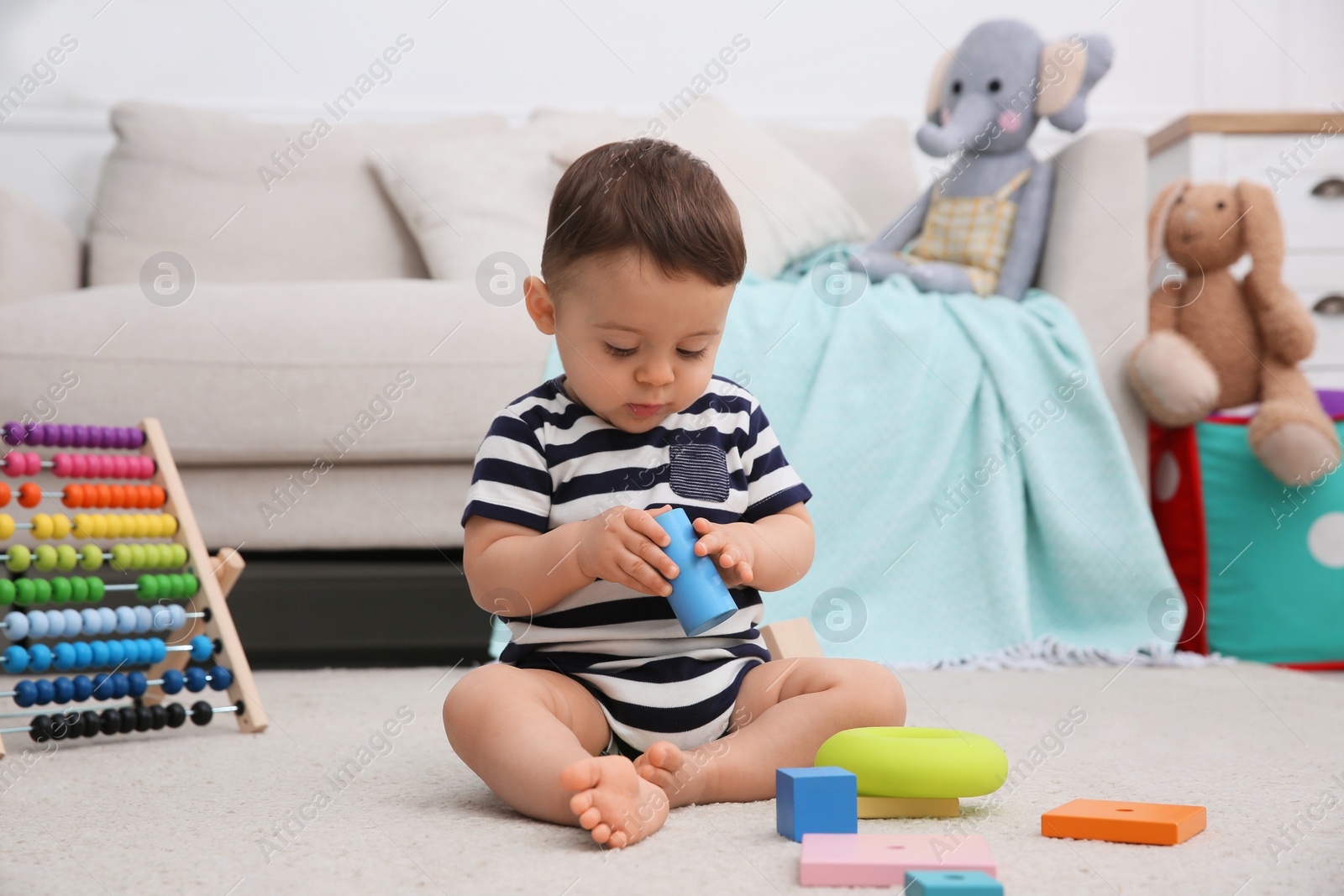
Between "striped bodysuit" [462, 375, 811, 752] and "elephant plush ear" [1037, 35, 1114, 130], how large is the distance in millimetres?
1102

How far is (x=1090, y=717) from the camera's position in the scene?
3.44ft

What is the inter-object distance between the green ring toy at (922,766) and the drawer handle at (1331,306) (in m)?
1.84

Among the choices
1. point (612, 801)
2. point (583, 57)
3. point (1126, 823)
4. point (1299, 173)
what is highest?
point (583, 57)

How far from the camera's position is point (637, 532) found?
0.68 m

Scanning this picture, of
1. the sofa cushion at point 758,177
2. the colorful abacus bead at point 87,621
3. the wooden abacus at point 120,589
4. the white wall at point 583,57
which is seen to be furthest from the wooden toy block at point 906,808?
the white wall at point 583,57

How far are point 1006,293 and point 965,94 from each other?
0.33 meters

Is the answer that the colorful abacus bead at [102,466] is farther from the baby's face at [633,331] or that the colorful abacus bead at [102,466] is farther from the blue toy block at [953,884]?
the blue toy block at [953,884]

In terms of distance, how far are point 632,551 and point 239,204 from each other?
157cm

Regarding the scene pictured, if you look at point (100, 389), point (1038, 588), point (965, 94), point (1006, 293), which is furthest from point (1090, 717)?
point (100, 389)

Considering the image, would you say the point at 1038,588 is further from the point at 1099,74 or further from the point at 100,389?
the point at 100,389

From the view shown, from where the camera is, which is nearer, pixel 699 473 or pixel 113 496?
pixel 699 473

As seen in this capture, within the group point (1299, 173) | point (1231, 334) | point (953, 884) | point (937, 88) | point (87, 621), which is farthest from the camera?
point (1299, 173)

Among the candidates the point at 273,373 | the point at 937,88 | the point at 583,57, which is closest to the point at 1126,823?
the point at 273,373

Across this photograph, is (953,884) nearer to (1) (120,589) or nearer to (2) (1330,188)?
(1) (120,589)
